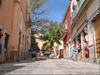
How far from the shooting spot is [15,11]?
15.3m

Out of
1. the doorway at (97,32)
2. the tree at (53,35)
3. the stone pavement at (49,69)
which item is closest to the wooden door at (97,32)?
the doorway at (97,32)

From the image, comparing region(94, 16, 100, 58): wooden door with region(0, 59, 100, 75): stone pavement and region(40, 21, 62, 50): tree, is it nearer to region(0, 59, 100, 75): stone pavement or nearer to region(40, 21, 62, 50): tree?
region(0, 59, 100, 75): stone pavement

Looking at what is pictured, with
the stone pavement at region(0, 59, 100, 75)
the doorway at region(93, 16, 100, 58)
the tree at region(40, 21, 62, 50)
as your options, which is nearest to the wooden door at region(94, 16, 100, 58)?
the doorway at region(93, 16, 100, 58)

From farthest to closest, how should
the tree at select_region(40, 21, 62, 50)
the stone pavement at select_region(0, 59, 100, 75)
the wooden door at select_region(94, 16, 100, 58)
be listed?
the tree at select_region(40, 21, 62, 50)
the wooden door at select_region(94, 16, 100, 58)
the stone pavement at select_region(0, 59, 100, 75)

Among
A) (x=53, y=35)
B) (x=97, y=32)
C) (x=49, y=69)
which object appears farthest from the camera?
(x=53, y=35)

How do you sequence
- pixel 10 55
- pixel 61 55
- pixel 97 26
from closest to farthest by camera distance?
pixel 97 26 → pixel 10 55 → pixel 61 55

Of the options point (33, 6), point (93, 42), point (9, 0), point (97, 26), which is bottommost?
point (93, 42)

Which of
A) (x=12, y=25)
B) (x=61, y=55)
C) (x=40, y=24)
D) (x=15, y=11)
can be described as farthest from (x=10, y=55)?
(x=61, y=55)

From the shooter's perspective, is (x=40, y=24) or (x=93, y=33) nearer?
(x=93, y=33)

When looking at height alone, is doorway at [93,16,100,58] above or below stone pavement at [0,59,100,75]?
above

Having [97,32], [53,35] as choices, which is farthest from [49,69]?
[53,35]

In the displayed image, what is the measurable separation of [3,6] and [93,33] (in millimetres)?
6507

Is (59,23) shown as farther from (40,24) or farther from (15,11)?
(15,11)

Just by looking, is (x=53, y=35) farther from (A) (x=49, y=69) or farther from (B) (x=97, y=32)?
(A) (x=49, y=69)
